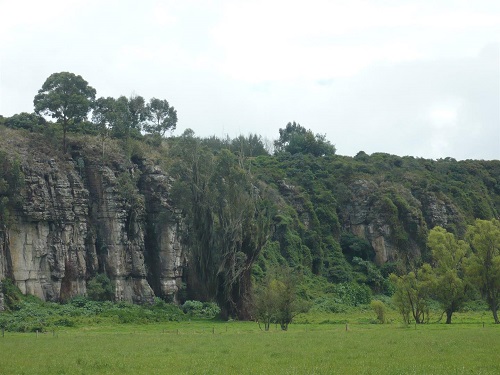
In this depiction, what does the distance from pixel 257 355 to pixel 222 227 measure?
121 feet

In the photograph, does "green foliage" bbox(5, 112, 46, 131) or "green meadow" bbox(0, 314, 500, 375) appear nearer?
"green meadow" bbox(0, 314, 500, 375)

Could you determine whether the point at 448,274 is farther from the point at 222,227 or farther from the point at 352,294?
the point at 352,294

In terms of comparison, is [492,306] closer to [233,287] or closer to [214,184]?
[233,287]

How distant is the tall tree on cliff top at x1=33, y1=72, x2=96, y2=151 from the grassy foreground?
124 ft

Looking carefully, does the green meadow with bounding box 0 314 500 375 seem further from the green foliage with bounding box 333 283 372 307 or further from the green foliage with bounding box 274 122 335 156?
the green foliage with bounding box 274 122 335 156

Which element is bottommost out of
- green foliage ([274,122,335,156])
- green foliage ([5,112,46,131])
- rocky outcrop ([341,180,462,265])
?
rocky outcrop ([341,180,462,265])

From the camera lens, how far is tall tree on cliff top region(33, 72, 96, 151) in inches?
3073

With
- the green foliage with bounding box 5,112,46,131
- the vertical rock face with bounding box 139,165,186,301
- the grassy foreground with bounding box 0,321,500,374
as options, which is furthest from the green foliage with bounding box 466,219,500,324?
the green foliage with bounding box 5,112,46,131

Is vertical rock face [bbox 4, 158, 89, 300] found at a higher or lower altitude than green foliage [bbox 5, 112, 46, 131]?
lower

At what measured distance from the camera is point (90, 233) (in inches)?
2990

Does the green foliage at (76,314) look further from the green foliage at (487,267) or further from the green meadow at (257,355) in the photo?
the green foliage at (487,267)

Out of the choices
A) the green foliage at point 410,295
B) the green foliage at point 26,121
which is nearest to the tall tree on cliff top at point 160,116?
the green foliage at point 26,121

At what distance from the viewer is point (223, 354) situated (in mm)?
33469

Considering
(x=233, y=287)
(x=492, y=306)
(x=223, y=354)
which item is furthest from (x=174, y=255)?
(x=223, y=354)
